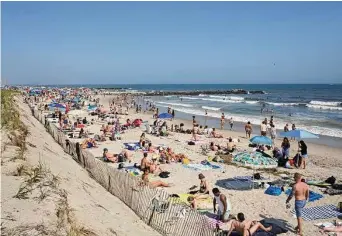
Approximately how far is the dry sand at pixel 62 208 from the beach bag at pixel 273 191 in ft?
17.3

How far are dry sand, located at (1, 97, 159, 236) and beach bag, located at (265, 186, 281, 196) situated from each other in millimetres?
5265

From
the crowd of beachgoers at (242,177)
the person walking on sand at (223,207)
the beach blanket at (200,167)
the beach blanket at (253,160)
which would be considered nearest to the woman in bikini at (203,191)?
the crowd of beachgoers at (242,177)

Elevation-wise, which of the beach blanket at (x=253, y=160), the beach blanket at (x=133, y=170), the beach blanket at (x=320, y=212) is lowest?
the beach blanket at (x=320, y=212)

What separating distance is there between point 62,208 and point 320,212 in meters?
7.55

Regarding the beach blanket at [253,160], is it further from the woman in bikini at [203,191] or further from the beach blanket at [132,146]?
the beach blanket at [132,146]

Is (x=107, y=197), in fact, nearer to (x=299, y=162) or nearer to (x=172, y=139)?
(x=299, y=162)

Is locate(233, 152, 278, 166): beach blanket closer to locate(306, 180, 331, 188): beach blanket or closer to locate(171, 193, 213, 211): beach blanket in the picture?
locate(306, 180, 331, 188): beach blanket

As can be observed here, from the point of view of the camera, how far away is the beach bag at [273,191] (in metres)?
11.8

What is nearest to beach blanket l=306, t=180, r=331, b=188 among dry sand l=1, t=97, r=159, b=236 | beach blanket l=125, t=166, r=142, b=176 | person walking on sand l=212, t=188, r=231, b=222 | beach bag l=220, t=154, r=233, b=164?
beach bag l=220, t=154, r=233, b=164

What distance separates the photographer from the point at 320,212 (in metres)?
10.1

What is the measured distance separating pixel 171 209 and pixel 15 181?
3606 mm

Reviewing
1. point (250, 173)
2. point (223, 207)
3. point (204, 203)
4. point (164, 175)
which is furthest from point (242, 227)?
point (250, 173)

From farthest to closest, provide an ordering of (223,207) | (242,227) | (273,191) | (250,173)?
(250,173) → (273,191) → (223,207) → (242,227)

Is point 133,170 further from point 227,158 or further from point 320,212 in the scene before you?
point 320,212
